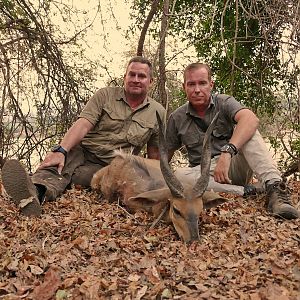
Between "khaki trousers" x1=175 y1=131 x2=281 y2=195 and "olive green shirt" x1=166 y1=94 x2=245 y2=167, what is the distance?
0.22m

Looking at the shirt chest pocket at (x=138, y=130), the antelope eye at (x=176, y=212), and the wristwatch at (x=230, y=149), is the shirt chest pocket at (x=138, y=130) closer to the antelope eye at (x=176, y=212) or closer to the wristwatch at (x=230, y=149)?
the wristwatch at (x=230, y=149)

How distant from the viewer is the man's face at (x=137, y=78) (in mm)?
6609

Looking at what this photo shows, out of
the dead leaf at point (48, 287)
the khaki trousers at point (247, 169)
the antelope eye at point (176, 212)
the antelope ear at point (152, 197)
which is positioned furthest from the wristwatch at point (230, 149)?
the dead leaf at point (48, 287)

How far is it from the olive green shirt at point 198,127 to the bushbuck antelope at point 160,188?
47cm

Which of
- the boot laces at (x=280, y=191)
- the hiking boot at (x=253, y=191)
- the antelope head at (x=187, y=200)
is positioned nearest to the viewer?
the antelope head at (x=187, y=200)

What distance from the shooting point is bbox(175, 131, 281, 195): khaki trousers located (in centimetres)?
562

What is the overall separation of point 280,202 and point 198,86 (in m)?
1.57

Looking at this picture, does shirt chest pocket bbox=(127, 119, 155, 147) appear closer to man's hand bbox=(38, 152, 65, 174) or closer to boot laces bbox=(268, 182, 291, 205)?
man's hand bbox=(38, 152, 65, 174)

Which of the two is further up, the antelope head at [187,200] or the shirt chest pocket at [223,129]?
the shirt chest pocket at [223,129]

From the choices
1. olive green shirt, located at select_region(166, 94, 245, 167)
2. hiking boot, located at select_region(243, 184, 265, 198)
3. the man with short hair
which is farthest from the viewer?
olive green shirt, located at select_region(166, 94, 245, 167)

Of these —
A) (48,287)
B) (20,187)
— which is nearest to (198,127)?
(20,187)

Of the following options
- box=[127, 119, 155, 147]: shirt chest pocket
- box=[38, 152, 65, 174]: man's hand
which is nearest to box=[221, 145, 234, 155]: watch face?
box=[127, 119, 155, 147]: shirt chest pocket

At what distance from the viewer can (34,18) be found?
27.8 feet

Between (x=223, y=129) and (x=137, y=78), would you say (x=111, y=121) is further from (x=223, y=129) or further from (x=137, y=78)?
(x=223, y=129)
